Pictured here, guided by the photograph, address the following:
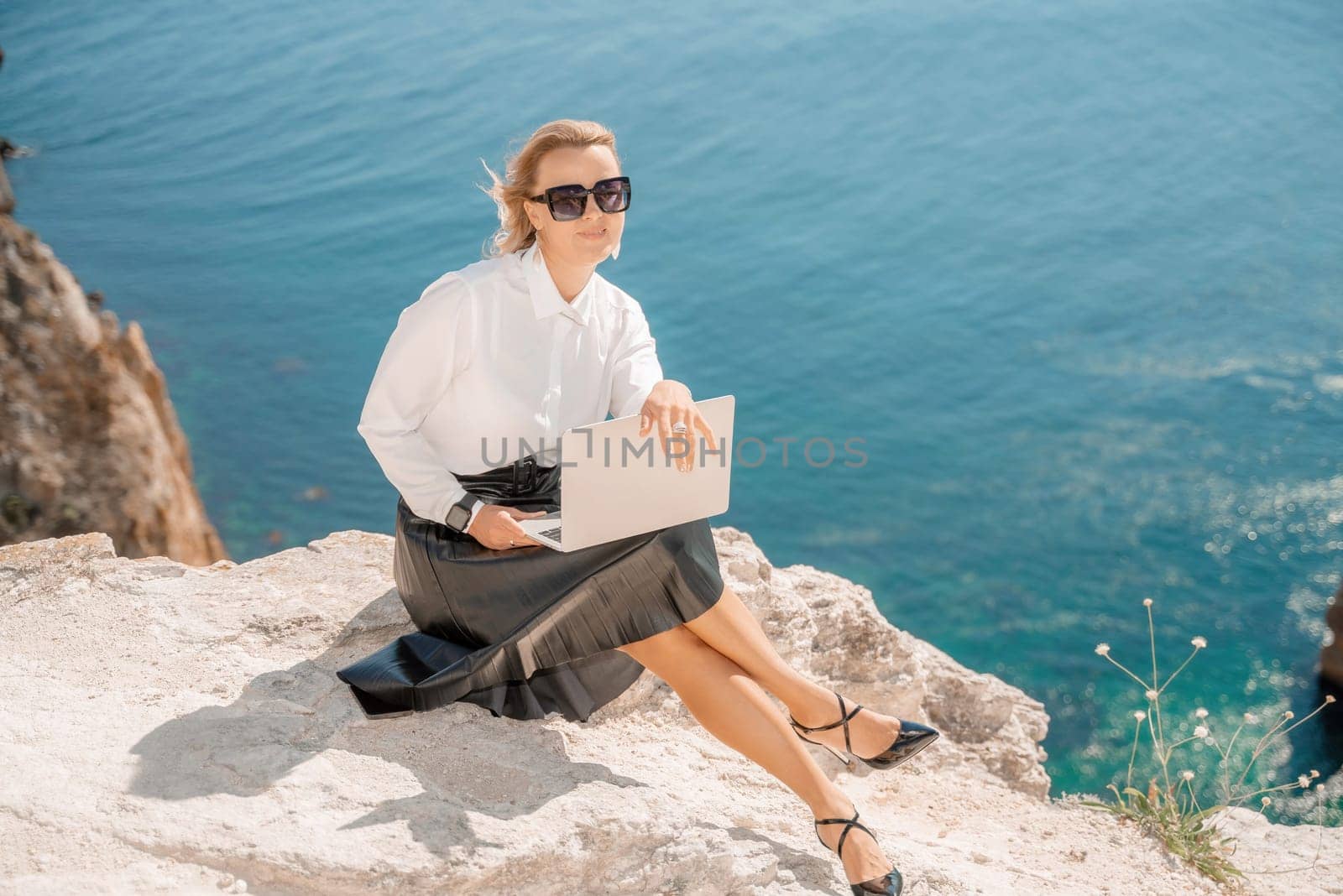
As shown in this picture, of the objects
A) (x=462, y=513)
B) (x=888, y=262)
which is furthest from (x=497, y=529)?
(x=888, y=262)

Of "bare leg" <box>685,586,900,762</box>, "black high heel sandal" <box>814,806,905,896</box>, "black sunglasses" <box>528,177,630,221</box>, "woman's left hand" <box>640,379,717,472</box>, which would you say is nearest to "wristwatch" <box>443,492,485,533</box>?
"woman's left hand" <box>640,379,717,472</box>

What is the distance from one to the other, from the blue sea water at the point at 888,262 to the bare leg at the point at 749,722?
4.89m

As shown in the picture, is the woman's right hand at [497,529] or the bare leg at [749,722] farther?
the woman's right hand at [497,529]

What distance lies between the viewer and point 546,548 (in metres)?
2.48

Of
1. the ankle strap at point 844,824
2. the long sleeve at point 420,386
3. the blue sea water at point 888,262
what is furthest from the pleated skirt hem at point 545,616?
the blue sea water at point 888,262

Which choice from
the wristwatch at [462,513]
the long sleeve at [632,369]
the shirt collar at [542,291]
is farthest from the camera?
the long sleeve at [632,369]

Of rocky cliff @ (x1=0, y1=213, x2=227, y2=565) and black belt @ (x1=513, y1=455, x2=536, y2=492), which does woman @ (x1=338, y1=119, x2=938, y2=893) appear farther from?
rocky cliff @ (x1=0, y1=213, x2=227, y2=565)

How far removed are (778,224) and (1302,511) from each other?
5713 mm

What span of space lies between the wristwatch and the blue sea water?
5.26m

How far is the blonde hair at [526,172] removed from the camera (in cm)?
261

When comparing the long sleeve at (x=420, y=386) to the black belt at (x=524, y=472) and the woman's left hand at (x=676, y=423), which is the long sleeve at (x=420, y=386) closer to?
the black belt at (x=524, y=472)

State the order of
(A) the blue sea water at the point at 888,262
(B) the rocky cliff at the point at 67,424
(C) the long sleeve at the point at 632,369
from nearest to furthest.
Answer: (C) the long sleeve at the point at 632,369 → (B) the rocky cliff at the point at 67,424 → (A) the blue sea water at the point at 888,262

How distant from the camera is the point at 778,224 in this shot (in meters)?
12.4

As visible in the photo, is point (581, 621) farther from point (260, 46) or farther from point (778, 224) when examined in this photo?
point (260, 46)
